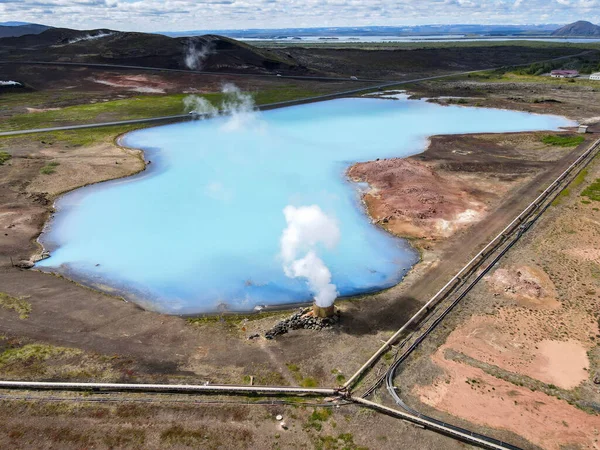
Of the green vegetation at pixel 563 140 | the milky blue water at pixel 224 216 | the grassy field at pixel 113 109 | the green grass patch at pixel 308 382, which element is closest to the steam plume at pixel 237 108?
the grassy field at pixel 113 109

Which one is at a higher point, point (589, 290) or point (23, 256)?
point (589, 290)

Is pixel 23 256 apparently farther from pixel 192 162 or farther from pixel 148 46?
pixel 148 46

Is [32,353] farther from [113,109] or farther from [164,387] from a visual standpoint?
[113,109]

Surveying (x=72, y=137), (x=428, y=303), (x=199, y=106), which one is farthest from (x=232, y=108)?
(x=428, y=303)

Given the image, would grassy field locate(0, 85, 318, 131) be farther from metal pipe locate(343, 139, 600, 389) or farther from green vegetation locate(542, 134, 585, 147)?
metal pipe locate(343, 139, 600, 389)

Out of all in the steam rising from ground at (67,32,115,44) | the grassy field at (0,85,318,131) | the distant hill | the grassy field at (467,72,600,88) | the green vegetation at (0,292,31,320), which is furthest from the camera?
the steam rising from ground at (67,32,115,44)

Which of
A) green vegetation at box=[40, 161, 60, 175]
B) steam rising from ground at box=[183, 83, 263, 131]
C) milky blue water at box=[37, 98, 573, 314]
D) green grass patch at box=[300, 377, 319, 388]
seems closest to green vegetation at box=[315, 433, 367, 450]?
green grass patch at box=[300, 377, 319, 388]

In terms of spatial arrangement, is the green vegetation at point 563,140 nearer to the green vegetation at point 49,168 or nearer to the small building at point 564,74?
the green vegetation at point 49,168

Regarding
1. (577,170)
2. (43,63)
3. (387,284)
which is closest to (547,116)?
(577,170)
